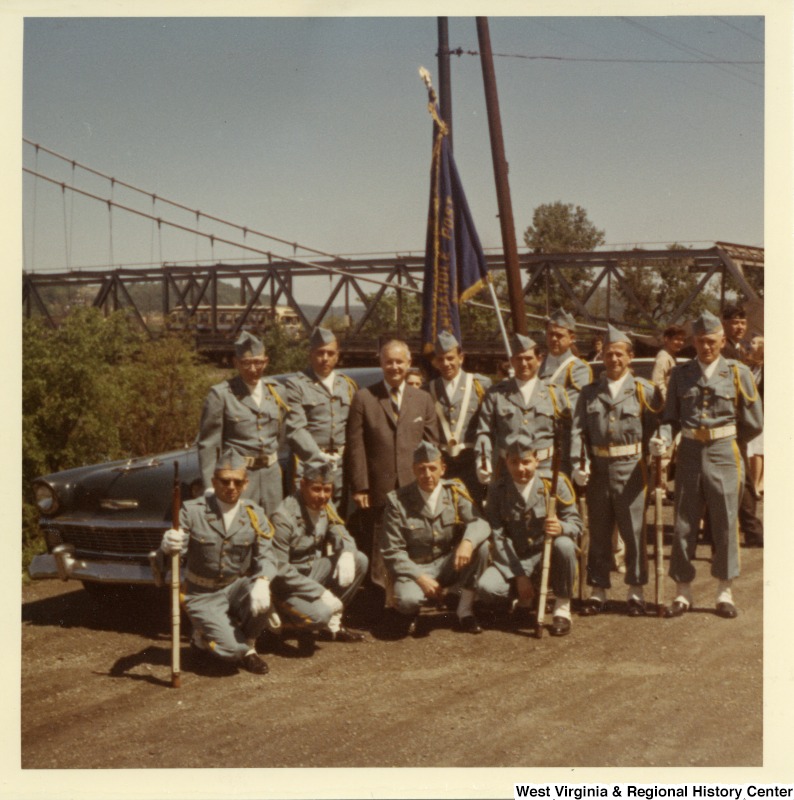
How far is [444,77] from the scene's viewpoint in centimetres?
652

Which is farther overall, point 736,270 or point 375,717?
point 736,270

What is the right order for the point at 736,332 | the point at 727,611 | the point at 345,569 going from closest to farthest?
the point at 345,569 < the point at 727,611 < the point at 736,332

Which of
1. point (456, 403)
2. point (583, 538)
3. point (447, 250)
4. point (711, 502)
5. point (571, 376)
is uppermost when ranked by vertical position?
point (447, 250)

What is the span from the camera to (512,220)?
23.8 ft

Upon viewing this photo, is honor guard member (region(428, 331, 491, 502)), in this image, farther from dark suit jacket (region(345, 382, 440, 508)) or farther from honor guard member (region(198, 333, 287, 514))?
honor guard member (region(198, 333, 287, 514))

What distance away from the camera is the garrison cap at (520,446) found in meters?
5.24

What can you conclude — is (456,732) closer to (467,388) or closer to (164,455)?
(467,388)

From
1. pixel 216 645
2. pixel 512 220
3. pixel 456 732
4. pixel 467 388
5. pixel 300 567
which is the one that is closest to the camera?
pixel 456 732

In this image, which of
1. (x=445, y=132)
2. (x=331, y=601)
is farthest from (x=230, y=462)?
(x=445, y=132)

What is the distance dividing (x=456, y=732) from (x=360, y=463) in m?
1.68

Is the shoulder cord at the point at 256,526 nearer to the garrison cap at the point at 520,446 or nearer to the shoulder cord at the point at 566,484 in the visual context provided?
the garrison cap at the point at 520,446

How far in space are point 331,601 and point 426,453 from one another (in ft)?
2.87

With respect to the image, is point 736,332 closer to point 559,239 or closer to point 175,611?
point 175,611
